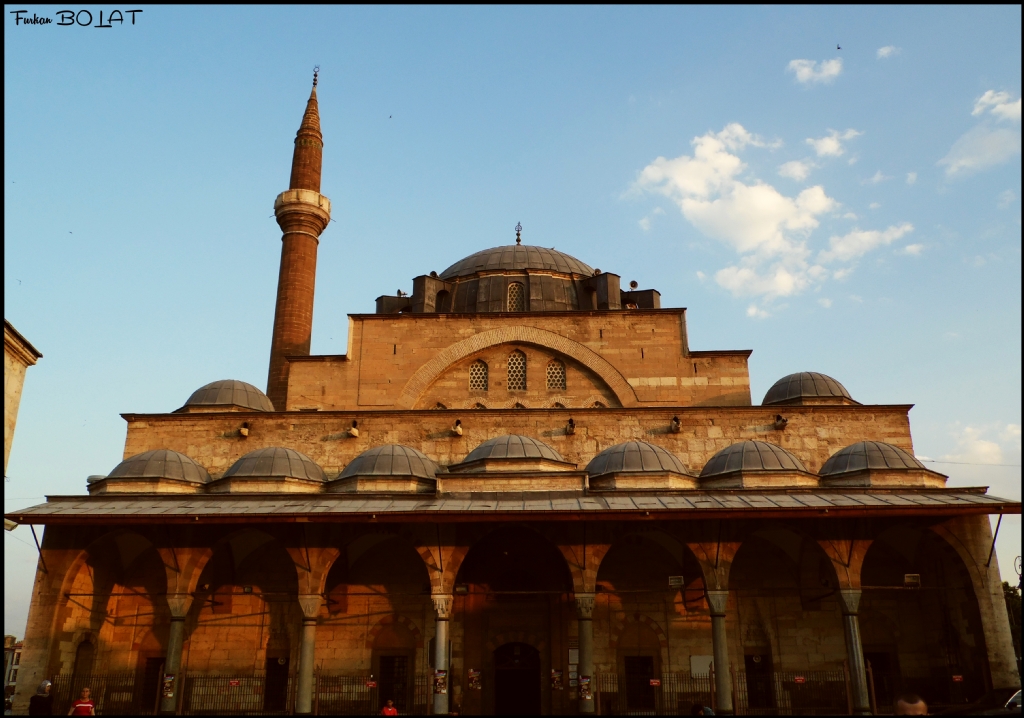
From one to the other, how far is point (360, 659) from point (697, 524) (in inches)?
250

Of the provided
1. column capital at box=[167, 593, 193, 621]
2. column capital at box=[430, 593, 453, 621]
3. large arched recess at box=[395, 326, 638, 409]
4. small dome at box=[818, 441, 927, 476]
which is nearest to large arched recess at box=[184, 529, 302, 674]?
column capital at box=[167, 593, 193, 621]

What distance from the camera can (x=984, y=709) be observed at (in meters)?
12.4

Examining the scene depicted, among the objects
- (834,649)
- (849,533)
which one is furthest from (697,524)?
(834,649)

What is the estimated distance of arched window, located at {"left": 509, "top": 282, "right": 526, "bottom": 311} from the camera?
23.4m

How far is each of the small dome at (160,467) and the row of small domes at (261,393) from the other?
2.84 meters

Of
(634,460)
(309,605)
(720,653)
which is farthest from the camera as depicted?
(634,460)

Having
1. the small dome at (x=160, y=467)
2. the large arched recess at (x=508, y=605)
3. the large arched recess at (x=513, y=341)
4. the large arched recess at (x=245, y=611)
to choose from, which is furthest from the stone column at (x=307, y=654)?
the large arched recess at (x=513, y=341)

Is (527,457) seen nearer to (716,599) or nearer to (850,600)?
(716,599)

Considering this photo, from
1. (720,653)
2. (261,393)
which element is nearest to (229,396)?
(261,393)

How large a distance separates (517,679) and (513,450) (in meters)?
4.01

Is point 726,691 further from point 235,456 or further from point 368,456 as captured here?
point 235,456

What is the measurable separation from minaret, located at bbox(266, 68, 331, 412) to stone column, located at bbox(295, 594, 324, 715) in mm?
8447

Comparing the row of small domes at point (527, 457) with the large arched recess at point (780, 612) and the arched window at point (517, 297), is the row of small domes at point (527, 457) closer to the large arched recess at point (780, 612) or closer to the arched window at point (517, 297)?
the large arched recess at point (780, 612)

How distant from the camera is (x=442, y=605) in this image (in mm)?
13586
